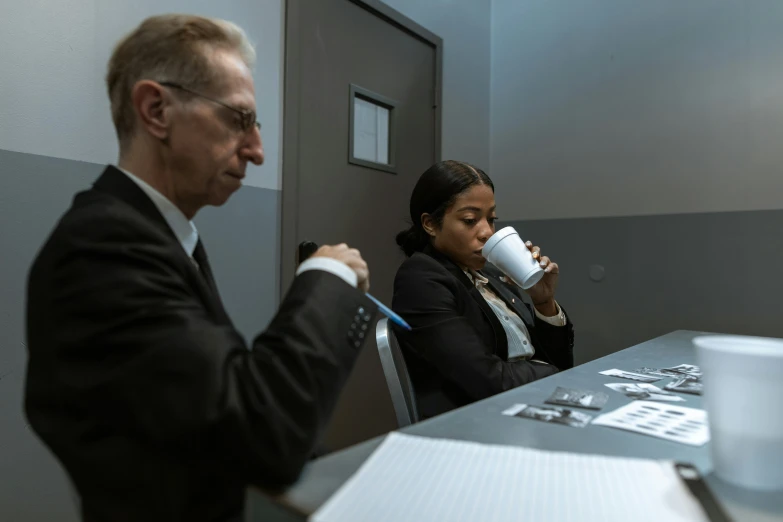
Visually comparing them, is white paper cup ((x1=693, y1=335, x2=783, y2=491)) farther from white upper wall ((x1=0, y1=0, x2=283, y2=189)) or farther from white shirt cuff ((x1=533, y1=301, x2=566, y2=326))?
white upper wall ((x1=0, y1=0, x2=283, y2=189))

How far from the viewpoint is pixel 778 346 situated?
0.53 meters

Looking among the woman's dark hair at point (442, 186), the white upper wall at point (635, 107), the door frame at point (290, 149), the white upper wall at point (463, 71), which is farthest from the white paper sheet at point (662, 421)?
the white upper wall at point (463, 71)

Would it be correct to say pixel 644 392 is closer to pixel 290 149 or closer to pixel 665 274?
pixel 290 149

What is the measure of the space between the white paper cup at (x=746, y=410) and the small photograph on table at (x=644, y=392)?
0.36 meters

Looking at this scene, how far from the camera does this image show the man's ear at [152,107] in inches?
27.7

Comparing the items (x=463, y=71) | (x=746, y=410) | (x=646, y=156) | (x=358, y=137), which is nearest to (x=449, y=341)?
(x=746, y=410)

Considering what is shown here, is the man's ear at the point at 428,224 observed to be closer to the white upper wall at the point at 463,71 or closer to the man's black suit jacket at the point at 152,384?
the man's black suit jacket at the point at 152,384

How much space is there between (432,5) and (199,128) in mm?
2337

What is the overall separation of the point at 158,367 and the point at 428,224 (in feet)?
3.41

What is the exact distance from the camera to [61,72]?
1380 mm

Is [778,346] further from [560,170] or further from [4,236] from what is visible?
[560,170]

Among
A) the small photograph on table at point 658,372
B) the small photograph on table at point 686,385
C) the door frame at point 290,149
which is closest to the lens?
the small photograph on table at point 686,385

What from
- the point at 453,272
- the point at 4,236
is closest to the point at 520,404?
the point at 453,272

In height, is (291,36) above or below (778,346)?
above
